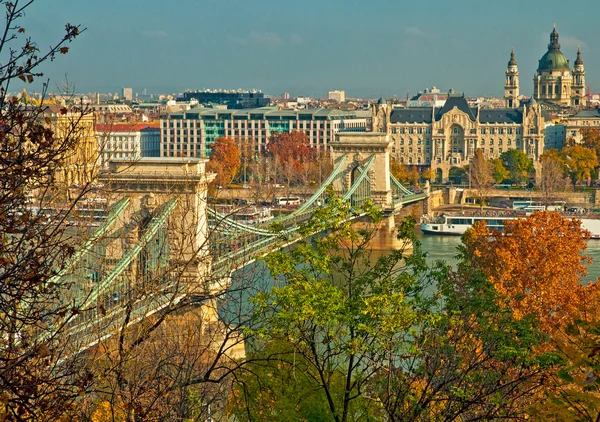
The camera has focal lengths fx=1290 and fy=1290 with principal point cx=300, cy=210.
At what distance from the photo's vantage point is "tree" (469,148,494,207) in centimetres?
5140

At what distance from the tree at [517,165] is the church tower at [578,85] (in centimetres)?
2921

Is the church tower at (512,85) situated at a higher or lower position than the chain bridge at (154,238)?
higher

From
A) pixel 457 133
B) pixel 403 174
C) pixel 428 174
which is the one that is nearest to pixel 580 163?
pixel 428 174

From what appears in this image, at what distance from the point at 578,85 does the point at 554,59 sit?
2606mm

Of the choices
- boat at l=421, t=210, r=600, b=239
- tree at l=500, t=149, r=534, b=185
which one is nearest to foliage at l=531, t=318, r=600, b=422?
boat at l=421, t=210, r=600, b=239

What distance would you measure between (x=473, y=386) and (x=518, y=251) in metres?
11.7

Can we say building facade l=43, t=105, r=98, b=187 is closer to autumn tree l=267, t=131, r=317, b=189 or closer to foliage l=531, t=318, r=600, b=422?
foliage l=531, t=318, r=600, b=422

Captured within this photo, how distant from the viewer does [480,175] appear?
5384 centimetres

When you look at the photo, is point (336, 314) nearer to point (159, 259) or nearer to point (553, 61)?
point (159, 259)

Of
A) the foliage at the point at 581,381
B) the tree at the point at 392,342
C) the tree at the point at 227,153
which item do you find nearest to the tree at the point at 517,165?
the tree at the point at 227,153

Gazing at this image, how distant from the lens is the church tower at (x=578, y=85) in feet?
281

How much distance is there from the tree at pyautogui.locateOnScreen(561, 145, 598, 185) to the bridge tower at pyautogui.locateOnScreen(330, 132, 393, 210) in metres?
17.8

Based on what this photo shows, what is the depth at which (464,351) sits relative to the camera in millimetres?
8961

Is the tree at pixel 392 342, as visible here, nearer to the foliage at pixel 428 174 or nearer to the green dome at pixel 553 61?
the foliage at pixel 428 174
